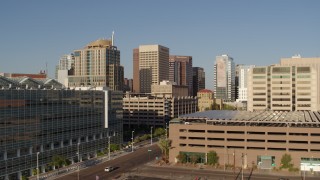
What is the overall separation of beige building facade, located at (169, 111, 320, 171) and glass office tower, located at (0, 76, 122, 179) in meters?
31.2

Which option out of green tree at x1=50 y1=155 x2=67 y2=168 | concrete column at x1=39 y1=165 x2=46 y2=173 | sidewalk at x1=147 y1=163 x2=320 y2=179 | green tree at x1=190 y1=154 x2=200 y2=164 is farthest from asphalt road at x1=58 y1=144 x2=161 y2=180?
green tree at x1=190 y1=154 x2=200 y2=164

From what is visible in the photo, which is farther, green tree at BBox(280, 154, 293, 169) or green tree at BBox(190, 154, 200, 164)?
green tree at BBox(190, 154, 200, 164)

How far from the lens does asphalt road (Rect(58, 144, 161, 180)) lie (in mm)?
115688

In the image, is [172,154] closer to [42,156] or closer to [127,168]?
[127,168]

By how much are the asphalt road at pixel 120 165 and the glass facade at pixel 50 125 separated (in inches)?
434

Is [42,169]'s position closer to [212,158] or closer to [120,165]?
[120,165]

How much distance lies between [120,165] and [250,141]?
4250cm

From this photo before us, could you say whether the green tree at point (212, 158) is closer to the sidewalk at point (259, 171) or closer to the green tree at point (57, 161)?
the sidewalk at point (259, 171)

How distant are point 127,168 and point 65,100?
3005cm

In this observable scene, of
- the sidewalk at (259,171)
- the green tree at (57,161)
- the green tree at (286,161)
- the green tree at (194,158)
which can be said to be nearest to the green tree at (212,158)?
the sidewalk at (259,171)

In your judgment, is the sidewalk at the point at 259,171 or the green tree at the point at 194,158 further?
the green tree at the point at 194,158

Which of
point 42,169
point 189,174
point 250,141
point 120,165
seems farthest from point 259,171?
point 42,169

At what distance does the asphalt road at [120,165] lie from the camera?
380 feet

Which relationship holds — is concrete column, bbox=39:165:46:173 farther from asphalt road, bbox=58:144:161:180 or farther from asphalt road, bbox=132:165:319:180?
asphalt road, bbox=132:165:319:180
